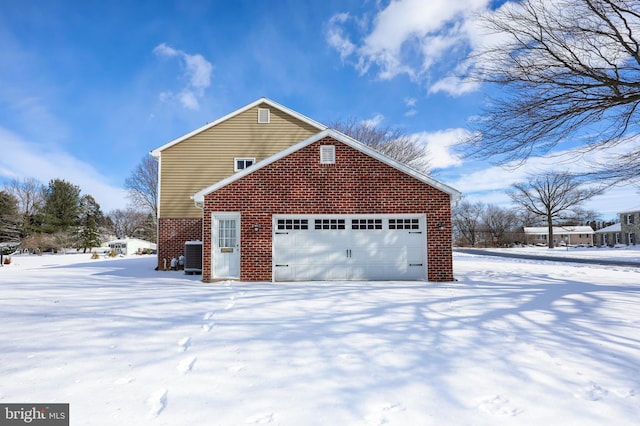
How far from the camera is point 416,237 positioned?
10.8 meters

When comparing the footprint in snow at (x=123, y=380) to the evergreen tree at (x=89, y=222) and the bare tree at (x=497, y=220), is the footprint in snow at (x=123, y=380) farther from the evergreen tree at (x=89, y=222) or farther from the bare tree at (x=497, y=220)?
the bare tree at (x=497, y=220)

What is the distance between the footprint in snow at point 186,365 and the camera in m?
3.81

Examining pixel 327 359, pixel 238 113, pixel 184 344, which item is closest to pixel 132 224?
Result: pixel 238 113

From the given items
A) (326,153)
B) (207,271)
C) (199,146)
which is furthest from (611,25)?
(199,146)

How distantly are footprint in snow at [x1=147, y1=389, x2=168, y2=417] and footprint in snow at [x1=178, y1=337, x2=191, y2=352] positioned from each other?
1.10 m

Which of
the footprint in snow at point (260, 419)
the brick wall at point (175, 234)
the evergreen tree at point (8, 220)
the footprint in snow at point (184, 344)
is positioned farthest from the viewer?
the evergreen tree at point (8, 220)

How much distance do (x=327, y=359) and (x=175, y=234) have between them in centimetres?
1215

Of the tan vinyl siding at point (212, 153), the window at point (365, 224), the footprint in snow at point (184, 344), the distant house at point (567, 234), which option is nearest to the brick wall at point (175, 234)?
the tan vinyl siding at point (212, 153)

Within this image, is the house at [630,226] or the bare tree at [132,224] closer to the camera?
the house at [630,226]

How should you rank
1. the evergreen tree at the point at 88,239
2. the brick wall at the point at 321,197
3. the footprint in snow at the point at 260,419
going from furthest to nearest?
the evergreen tree at the point at 88,239 → the brick wall at the point at 321,197 → the footprint in snow at the point at 260,419

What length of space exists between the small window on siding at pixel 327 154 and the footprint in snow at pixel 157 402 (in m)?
8.42

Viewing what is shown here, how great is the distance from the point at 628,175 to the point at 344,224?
8297 millimetres

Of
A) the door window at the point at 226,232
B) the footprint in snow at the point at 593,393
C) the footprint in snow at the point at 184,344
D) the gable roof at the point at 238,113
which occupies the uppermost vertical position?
the gable roof at the point at 238,113

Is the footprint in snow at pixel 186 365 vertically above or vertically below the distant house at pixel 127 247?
below
